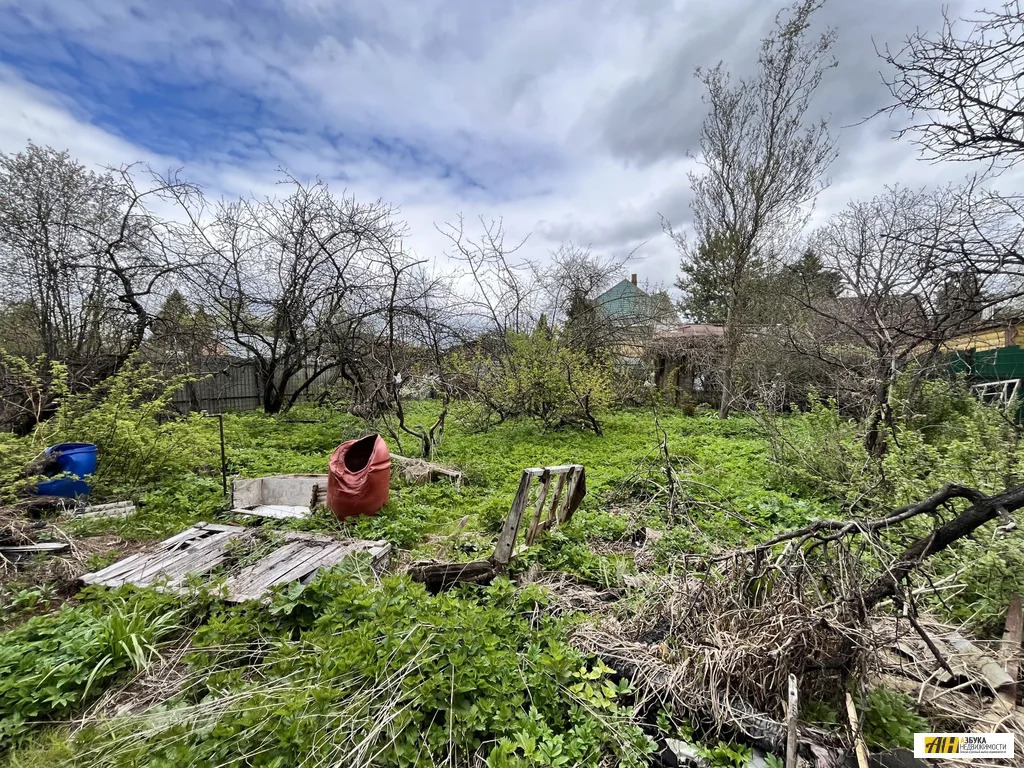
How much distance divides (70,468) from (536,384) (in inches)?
282

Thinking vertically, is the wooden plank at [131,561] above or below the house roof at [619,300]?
below

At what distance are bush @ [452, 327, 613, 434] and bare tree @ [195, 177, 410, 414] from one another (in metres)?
2.57

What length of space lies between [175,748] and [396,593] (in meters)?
1.13

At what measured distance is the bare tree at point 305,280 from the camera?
9867 mm

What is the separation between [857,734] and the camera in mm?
1620

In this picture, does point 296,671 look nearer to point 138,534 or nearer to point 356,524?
point 356,524

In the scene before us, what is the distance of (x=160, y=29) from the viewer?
5.29 meters

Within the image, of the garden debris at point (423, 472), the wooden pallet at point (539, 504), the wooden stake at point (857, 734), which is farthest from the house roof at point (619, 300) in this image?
the wooden stake at point (857, 734)

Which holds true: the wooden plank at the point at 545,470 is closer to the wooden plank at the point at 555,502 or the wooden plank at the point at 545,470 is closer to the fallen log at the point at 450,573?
the wooden plank at the point at 555,502

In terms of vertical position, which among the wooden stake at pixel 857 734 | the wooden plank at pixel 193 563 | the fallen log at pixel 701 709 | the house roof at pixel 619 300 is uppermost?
the house roof at pixel 619 300

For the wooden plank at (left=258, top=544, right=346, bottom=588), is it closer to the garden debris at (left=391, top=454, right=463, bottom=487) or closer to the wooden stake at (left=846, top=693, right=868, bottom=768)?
the garden debris at (left=391, top=454, right=463, bottom=487)

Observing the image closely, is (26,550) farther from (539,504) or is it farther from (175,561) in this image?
(539,504)

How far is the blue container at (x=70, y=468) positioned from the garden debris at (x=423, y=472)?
3329mm

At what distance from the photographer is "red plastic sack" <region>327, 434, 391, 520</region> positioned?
4.27m
